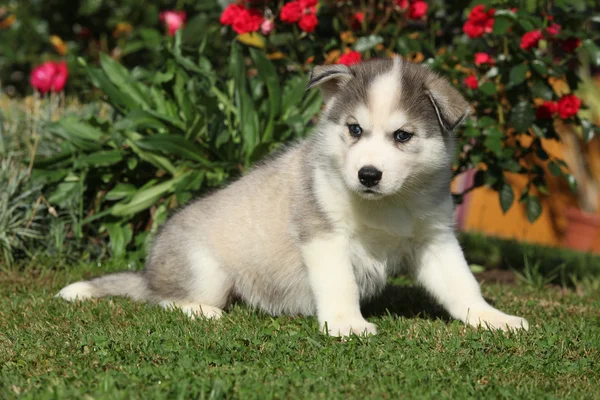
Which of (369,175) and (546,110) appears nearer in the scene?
(369,175)

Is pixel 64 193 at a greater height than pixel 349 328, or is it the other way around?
pixel 349 328

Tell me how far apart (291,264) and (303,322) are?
31 centimetres

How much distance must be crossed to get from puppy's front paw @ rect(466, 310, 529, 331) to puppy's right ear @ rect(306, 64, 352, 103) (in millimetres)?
1315

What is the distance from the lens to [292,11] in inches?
213

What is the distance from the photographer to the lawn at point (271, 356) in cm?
294

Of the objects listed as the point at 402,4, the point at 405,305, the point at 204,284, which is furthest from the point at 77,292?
the point at 402,4

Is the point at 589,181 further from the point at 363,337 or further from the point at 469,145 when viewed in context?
the point at 363,337

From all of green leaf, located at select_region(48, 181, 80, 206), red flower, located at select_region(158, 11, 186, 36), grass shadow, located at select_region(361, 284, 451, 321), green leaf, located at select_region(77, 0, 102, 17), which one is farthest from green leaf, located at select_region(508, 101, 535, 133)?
green leaf, located at select_region(77, 0, 102, 17)

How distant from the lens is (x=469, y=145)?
5531 millimetres

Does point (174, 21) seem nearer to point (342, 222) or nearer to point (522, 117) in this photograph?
point (522, 117)

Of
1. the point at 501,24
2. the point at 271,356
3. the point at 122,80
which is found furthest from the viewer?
the point at 122,80

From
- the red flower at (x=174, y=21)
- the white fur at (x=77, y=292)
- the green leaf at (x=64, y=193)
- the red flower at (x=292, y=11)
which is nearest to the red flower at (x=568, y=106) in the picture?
the red flower at (x=292, y=11)

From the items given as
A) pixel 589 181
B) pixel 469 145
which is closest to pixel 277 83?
pixel 469 145

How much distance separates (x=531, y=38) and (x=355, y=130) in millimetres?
1916
